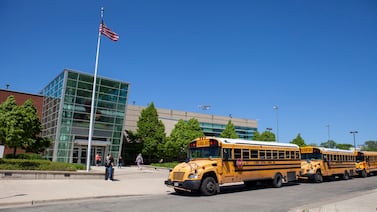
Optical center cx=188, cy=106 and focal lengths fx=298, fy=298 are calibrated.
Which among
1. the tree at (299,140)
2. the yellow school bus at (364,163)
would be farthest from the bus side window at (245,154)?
the tree at (299,140)

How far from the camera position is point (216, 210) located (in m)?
9.79

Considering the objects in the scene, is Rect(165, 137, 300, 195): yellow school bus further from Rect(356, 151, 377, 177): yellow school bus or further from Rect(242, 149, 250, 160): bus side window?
Rect(356, 151, 377, 177): yellow school bus

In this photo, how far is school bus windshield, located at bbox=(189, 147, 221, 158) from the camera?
1468 centimetres

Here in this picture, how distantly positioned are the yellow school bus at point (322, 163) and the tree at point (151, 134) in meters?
22.7

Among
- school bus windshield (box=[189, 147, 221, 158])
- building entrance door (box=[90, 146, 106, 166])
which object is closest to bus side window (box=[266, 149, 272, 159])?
school bus windshield (box=[189, 147, 221, 158])

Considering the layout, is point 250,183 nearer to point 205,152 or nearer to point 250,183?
point 250,183

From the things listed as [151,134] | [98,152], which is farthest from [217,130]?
[98,152]

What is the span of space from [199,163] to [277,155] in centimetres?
655

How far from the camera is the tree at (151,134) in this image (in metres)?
41.9

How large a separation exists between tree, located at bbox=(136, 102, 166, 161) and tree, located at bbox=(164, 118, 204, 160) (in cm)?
113

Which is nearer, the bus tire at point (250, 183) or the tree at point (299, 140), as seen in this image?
the bus tire at point (250, 183)

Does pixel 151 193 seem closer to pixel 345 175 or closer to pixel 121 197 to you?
pixel 121 197

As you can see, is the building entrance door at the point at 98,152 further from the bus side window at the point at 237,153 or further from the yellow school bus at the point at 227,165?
the bus side window at the point at 237,153

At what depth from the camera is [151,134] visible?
42.3 m
